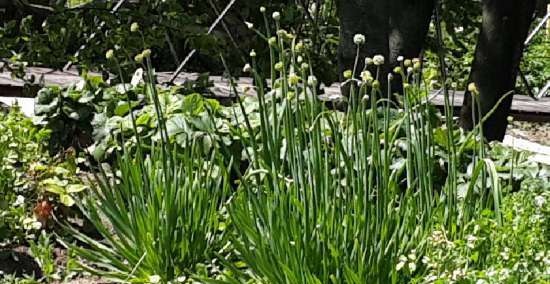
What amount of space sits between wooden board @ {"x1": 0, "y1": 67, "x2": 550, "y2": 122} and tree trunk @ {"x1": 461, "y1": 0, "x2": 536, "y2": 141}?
42 cm

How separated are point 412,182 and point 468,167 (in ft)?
2.36

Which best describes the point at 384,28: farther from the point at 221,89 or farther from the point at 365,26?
the point at 221,89

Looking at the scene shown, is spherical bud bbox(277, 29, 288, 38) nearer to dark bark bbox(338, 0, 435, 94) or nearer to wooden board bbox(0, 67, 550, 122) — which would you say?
dark bark bbox(338, 0, 435, 94)

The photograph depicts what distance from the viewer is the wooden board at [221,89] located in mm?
4984

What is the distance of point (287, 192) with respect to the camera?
8.76 feet

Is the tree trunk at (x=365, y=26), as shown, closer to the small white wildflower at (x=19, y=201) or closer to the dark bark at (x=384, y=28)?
the dark bark at (x=384, y=28)

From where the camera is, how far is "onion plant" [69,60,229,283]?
2.92 meters

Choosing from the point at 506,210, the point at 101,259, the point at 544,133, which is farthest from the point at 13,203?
the point at 544,133

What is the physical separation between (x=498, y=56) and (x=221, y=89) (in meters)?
1.33

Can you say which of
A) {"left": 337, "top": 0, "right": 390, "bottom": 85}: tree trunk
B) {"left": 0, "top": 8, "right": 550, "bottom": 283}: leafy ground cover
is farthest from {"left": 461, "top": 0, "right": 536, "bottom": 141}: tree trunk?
{"left": 0, "top": 8, "right": 550, "bottom": 283}: leafy ground cover

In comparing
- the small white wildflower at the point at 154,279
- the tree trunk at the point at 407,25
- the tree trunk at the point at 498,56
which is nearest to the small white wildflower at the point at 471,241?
the small white wildflower at the point at 154,279

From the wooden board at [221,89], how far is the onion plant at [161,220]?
63.3 inches

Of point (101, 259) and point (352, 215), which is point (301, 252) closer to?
point (352, 215)

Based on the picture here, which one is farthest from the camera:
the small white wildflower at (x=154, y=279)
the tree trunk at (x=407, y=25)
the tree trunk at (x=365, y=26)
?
the tree trunk at (x=407, y=25)
